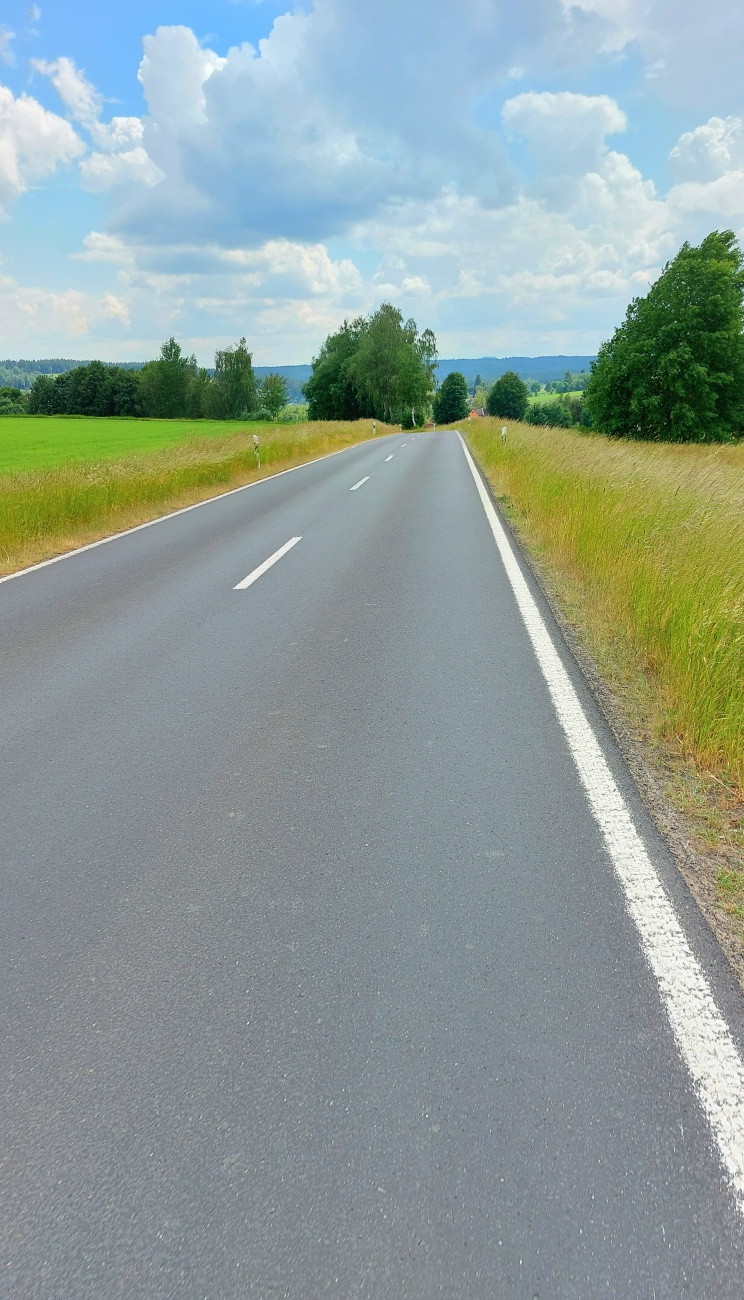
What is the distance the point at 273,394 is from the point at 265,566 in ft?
391

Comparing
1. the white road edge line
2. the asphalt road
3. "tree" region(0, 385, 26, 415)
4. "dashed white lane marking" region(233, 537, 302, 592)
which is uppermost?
→ "tree" region(0, 385, 26, 415)

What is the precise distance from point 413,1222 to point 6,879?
2140 millimetres

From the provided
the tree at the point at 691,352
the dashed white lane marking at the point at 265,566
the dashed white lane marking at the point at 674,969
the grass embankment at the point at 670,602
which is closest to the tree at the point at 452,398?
the tree at the point at 691,352

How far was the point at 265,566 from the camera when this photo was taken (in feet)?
28.9

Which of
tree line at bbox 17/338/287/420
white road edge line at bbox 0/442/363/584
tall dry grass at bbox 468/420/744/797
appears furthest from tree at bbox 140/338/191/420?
tall dry grass at bbox 468/420/744/797

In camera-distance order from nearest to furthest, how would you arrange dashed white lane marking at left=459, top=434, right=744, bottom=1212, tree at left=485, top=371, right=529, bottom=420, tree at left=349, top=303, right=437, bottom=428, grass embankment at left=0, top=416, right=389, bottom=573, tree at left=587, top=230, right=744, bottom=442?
1. dashed white lane marking at left=459, top=434, right=744, bottom=1212
2. grass embankment at left=0, top=416, right=389, bottom=573
3. tree at left=587, top=230, right=744, bottom=442
4. tree at left=349, top=303, right=437, bottom=428
5. tree at left=485, top=371, right=529, bottom=420

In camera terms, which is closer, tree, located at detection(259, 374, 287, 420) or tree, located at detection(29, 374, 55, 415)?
tree, located at detection(29, 374, 55, 415)

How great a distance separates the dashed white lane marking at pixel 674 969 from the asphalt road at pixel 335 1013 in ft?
0.14

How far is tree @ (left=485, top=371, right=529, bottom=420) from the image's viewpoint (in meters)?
116

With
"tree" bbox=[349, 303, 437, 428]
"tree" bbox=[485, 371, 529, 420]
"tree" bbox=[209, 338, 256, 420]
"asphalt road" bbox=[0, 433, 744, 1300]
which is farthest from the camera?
"tree" bbox=[485, 371, 529, 420]

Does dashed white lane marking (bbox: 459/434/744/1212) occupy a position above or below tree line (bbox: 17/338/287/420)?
below

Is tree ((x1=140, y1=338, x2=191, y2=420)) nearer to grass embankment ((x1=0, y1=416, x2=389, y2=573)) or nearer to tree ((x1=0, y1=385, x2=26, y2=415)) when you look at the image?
tree ((x1=0, y1=385, x2=26, y2=415))

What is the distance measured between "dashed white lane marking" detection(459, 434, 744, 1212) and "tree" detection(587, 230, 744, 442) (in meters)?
38.3

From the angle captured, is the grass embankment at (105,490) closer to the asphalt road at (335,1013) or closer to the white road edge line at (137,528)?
the white road edge line at (137,528)
